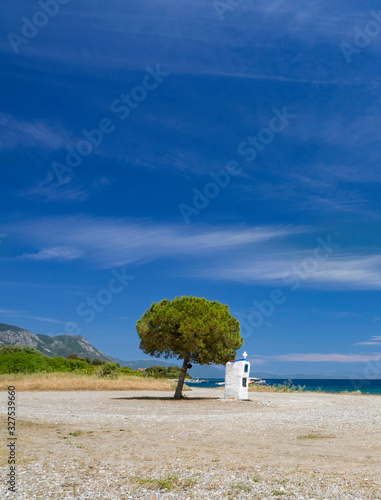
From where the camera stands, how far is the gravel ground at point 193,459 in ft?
21.9

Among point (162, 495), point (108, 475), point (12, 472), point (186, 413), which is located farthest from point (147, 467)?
point (186, 413)

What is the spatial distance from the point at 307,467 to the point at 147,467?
2.89 meters

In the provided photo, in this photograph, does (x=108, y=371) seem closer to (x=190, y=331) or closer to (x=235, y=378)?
(x=235, y=378)

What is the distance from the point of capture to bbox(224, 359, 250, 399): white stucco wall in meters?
24.7

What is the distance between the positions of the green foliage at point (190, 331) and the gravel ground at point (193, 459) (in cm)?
864

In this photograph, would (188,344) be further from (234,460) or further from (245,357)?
(234,460)

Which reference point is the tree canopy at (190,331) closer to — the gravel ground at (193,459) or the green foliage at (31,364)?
the gravel ground at (193,459)

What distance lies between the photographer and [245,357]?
2520 cm

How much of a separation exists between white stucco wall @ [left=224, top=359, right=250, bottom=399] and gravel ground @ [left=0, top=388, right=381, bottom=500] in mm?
9928

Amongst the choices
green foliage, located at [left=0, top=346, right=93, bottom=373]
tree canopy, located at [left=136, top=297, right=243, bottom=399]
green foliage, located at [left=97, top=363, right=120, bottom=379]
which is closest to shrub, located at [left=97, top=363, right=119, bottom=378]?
green foliage, located at [left=97, top=363, right=120, bottom=379]

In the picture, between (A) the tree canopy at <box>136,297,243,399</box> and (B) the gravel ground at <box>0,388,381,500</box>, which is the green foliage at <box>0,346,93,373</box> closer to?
(A) the tree canopy at <box>136,297,243,399</box>

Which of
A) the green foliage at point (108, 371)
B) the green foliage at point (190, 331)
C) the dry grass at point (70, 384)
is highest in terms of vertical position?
the green foliage at point (190, 331)

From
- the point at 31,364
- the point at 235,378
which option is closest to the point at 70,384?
the point at 31,364

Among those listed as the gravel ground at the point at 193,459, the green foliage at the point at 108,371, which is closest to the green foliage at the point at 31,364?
the green foliage at the point at 108,371
